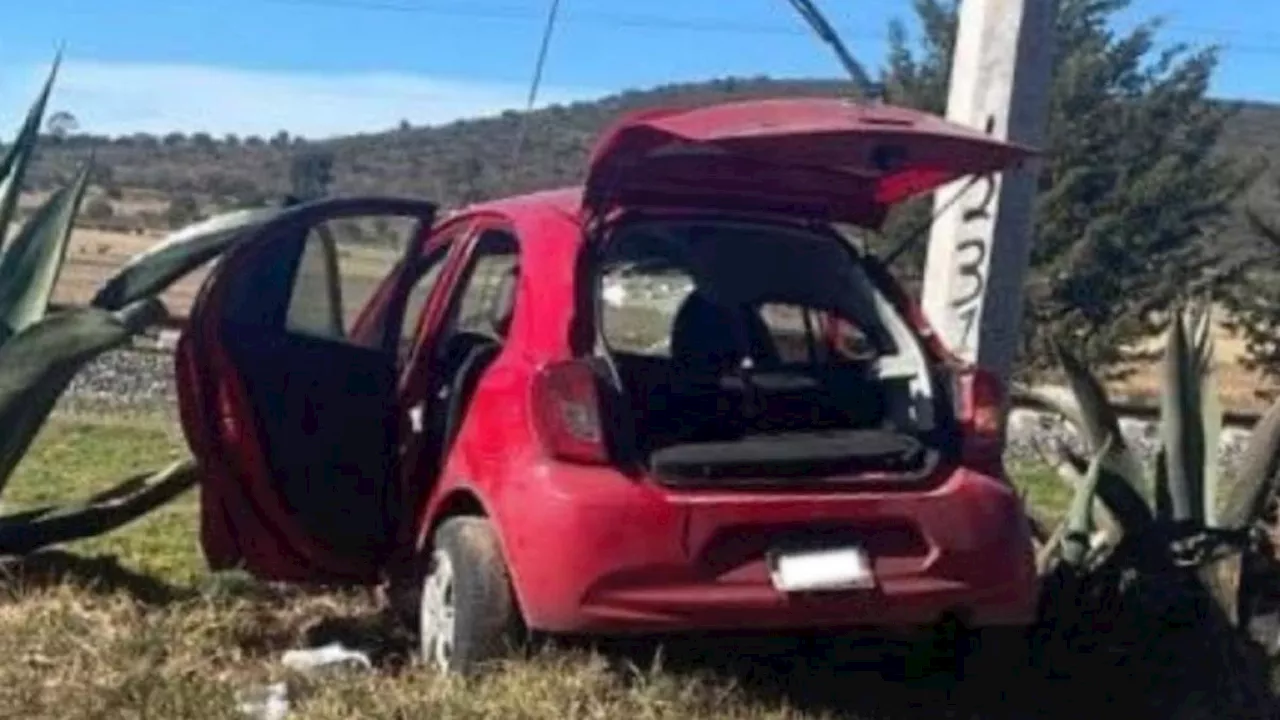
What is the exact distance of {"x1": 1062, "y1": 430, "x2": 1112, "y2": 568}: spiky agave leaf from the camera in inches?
304

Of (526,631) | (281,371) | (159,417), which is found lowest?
(159,417)

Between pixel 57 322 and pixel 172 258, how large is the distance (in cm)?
47

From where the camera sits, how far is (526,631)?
261 inches

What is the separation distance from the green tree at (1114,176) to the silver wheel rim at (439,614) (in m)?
28.3

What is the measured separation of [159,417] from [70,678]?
12.8m

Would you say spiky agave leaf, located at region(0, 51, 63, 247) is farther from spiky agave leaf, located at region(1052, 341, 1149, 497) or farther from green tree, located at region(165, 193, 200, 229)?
spiky agave leaf, located at region(1052, 341, 1149, 497)

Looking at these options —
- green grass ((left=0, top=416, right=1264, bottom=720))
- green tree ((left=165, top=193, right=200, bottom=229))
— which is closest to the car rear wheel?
green grass ((left=0, top=416, right=1264, bottom=720))

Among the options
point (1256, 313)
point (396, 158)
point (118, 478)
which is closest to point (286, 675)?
point (118, 478)

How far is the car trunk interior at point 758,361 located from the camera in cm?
662

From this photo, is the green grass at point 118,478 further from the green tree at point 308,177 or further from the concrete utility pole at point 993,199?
the concrete utility pole at point 993,199

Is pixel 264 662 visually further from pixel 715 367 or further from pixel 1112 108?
pixel 1112 108

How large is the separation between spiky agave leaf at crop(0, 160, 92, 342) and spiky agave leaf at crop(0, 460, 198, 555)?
591mm

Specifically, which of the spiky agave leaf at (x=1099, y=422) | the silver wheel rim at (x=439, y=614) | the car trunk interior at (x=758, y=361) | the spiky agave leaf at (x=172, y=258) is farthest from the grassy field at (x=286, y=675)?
the spiky agave leaf at (x=1099, y=422)

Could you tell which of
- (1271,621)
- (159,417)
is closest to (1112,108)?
(159,417)
